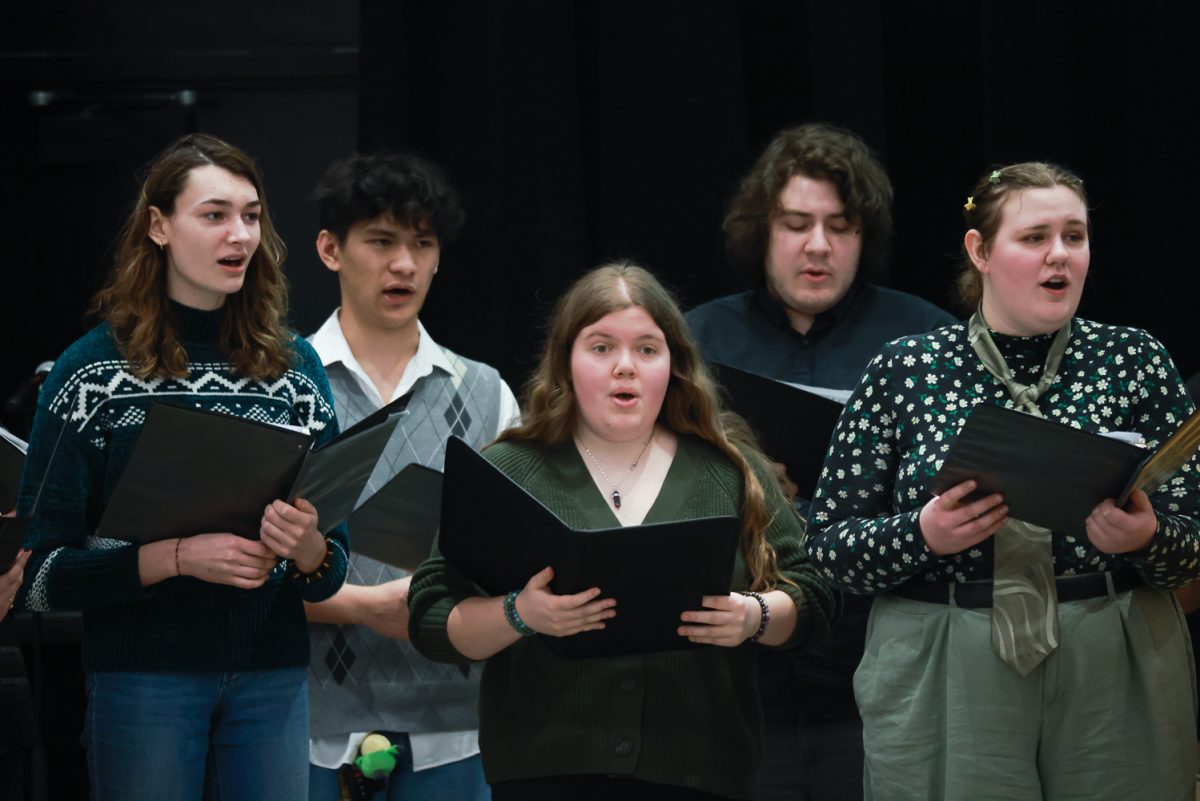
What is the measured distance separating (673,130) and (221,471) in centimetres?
190

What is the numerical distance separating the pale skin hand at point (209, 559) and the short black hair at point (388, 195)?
95cm

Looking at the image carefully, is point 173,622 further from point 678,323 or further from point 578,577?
point 678,323

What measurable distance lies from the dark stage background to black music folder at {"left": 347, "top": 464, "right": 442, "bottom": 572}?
1.15 m

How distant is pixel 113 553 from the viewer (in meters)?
2.48

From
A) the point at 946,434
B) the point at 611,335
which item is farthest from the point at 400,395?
the point at 946,434

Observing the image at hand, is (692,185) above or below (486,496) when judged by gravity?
above

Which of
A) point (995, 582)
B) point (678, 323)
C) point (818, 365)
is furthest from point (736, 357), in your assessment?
point (995, 582)

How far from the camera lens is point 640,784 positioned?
232 cm

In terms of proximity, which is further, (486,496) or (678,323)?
(678,323)

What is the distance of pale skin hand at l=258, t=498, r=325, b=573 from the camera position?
246 centimetres

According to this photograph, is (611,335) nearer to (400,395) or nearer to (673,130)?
(400,395)

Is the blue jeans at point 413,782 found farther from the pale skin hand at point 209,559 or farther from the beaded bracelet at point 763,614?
the beaded bracelet at point 763,614

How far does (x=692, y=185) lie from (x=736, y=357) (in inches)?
33.5

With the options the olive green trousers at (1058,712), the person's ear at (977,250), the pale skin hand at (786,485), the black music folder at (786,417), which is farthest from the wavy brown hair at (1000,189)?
the olive green trousers at (1058,712)
